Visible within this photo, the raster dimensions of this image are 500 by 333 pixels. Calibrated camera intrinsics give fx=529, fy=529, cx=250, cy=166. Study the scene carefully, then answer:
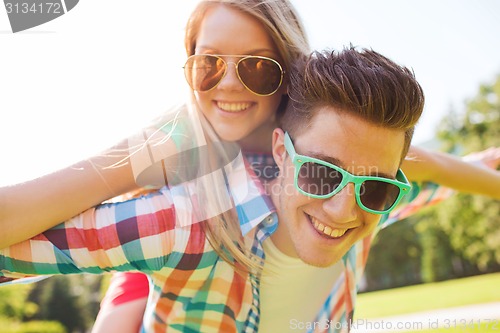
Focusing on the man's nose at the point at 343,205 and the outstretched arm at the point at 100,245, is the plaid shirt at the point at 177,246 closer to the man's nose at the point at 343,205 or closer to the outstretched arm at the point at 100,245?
the outstretched arm at the point at 100,245

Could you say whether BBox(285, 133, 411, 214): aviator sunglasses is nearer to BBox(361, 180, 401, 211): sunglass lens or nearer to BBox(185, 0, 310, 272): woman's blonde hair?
BBox(361, 180, 401, 211): sunglass lens

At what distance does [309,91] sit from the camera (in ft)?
8.47

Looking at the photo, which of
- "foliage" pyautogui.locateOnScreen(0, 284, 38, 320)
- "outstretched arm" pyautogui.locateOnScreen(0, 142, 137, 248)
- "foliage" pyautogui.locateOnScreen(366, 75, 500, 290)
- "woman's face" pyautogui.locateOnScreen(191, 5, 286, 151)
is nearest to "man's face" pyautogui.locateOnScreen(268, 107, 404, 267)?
"woman's face" pyautogui.locateOnScreen(191, 5, 286, 151)

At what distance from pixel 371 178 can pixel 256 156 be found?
3.00ft

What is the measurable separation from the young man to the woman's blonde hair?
25mm

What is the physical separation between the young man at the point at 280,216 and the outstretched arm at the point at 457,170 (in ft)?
2.94

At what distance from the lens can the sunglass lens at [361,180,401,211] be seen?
240 cm


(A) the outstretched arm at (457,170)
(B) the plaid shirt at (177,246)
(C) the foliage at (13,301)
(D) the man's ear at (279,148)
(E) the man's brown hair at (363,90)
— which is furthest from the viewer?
(C) the foliage at (13,301)

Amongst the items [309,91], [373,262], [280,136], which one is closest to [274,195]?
[280,136]

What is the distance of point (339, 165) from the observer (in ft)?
7.81

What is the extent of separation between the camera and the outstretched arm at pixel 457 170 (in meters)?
3.45

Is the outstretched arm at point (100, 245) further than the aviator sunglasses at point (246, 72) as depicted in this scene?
No

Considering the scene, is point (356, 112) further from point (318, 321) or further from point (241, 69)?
point (318, 321)

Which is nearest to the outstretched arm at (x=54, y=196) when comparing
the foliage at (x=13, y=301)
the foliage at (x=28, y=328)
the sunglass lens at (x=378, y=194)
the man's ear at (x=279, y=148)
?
the man's ear at (x=279, y=148)
